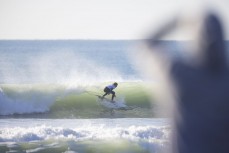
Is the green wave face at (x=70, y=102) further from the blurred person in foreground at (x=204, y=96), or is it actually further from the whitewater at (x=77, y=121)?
the blurred person in foreground at (x=204, y=96)

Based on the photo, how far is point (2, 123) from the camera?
10.1 m

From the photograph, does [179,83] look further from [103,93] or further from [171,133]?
[103,93]

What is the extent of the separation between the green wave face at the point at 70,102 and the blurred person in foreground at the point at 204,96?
837cm

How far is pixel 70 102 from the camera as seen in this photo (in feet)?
38.1

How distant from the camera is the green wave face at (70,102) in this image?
1069 cm

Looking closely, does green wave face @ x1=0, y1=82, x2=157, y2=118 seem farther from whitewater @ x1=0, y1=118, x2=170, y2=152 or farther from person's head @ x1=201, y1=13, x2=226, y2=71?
person's head @ x1=201, y1=13, x2=226, y2=71

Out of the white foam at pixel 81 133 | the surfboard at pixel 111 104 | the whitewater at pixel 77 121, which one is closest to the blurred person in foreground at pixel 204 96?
the whitewater at pixel 77 121

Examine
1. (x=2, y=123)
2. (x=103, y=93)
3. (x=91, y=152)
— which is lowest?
(x=91, y=152)

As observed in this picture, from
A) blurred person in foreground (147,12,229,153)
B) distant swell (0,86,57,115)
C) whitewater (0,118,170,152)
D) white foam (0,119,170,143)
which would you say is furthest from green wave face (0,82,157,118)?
blurred person in foreground (147,12,229,153)

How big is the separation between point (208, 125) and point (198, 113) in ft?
0.18

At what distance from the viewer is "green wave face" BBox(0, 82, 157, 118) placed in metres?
10.7

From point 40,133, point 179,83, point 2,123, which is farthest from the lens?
point 2,123

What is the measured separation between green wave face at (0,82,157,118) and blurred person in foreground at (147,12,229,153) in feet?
27.5

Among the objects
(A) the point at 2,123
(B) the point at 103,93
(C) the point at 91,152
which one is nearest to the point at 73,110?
(B) the point at 103,93
